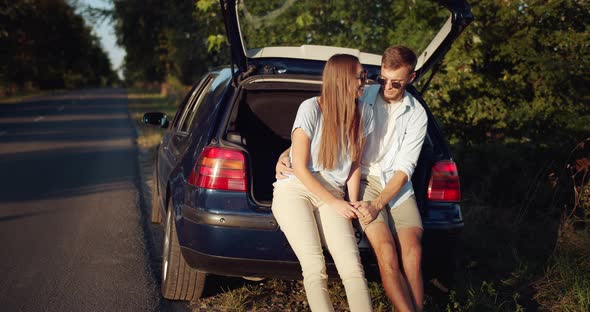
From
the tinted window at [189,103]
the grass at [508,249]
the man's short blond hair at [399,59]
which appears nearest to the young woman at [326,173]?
the man's short blond hair at [399,59]

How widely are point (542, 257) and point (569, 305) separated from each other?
1.55 m

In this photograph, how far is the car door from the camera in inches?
200

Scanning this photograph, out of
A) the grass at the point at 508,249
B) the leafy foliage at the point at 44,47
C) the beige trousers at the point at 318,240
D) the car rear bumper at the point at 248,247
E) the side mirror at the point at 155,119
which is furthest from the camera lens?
the leafy foliage at the point at 44,47

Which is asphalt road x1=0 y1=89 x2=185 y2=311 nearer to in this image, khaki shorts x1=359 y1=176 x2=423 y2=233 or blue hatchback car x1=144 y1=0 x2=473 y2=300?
blue hatchback car x1=144 y1=0 x2=473 y2=300

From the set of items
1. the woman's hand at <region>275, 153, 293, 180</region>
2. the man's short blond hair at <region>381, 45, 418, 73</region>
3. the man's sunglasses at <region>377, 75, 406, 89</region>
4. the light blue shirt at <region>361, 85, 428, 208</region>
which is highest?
the man's short blond hair at <region>381, 45, 418, 73</region>

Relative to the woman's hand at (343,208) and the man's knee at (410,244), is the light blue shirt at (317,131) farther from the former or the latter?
the man's knee at (410,244)

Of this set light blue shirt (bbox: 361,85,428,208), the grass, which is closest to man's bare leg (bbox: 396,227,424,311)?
light blue shirt (bbox: 361,85,428,208)

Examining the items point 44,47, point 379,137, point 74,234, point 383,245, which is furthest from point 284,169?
point 44,47

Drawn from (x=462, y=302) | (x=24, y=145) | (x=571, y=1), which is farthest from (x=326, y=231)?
(x=24, y=145)

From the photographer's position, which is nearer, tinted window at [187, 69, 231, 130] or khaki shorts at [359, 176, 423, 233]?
khaki shorts at [359, 176, 423, 233]

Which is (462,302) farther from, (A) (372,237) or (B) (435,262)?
(A) (372,237)

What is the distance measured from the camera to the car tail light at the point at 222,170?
13.2 ft

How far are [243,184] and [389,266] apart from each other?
102cm

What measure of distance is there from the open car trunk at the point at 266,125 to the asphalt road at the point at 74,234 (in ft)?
3.93
